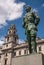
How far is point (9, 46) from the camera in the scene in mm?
59312

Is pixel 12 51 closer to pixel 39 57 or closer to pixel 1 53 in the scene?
pixel 1 53

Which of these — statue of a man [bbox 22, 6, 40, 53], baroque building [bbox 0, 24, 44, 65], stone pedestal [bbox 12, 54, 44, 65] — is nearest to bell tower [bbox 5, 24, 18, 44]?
baroque building [bbox 0, 24, 44, 65]

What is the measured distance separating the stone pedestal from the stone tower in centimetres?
4885

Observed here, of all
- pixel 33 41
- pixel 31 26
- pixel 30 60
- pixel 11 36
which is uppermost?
pixel 11 36

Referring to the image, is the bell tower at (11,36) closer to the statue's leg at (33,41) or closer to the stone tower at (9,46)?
the stone tower at (9,46)

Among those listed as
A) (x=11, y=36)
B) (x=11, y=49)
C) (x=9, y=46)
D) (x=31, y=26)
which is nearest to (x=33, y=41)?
(x=31, y=26)

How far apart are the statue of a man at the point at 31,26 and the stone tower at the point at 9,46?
48.2m

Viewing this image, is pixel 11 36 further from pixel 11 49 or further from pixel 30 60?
pixel 30 60

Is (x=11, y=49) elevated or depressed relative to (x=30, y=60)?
depressed

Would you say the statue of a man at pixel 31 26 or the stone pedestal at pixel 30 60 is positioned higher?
the statue of a man at pixel 31 26

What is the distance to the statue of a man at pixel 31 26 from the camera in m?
9.45

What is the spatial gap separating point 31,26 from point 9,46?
5008 centimetres

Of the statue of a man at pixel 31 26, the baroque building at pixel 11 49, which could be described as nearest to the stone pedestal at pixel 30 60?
the statue of a man at pixel 31 26

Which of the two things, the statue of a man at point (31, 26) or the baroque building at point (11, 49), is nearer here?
the statue of a man at point (31, 26)
